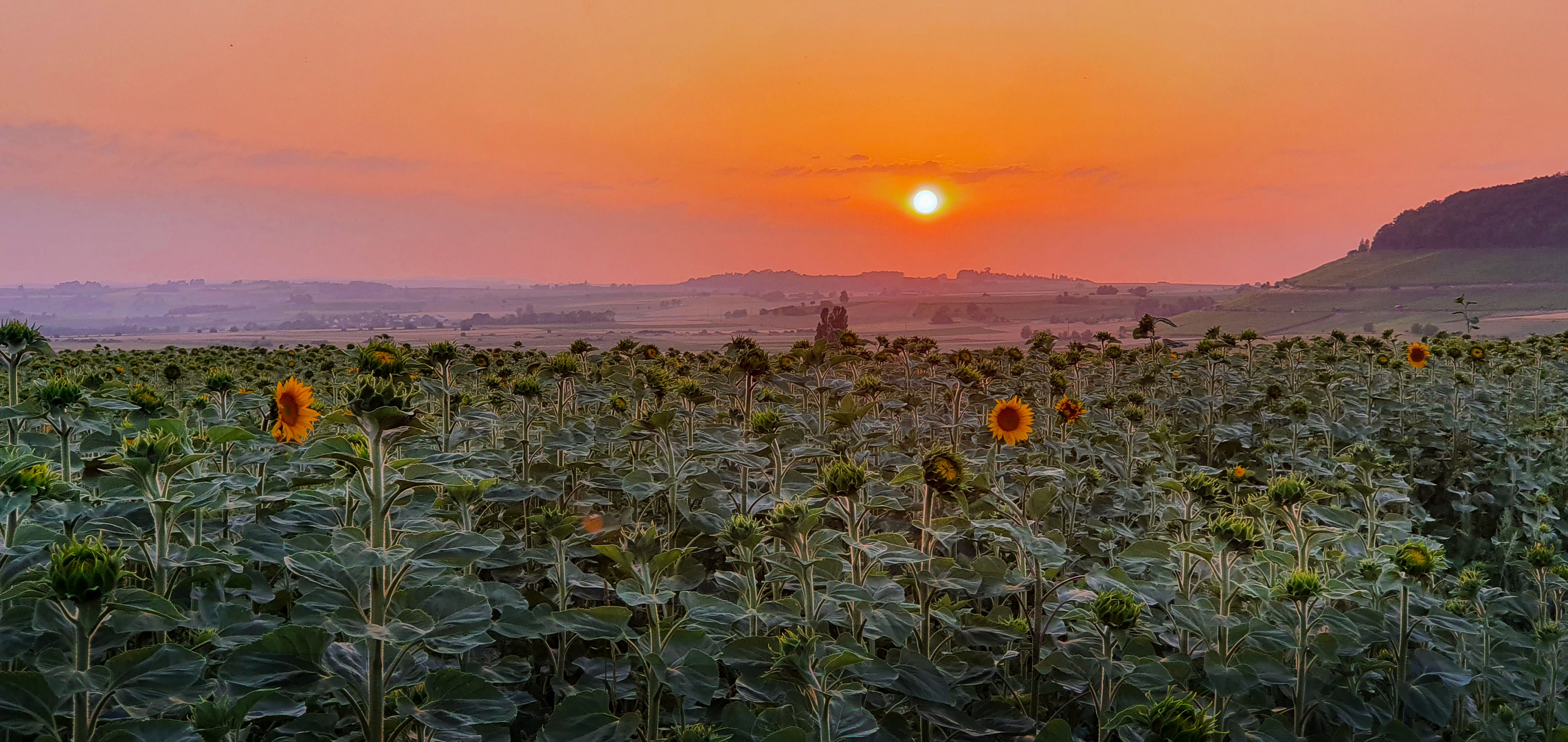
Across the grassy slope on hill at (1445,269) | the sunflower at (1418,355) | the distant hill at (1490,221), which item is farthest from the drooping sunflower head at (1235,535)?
the distant hill at (1490,221)

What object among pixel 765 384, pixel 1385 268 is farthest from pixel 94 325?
pixel 1385 268

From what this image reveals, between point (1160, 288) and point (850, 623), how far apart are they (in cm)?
20811

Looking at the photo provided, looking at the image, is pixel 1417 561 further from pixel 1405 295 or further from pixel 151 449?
pixel 1405 295

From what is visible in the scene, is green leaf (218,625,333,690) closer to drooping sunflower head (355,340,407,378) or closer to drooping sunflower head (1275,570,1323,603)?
drooping sunflower head (355,340,407,378)

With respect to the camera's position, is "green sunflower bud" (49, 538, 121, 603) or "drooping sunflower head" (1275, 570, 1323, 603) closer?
"green sunflower bud" (49, 538, 121, 603)

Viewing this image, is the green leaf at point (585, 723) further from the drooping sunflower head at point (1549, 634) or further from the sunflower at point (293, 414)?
the drooping sunflower head at point (1549, 634)

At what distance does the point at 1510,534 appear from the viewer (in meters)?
7.09

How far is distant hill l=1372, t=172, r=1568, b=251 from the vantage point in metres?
146

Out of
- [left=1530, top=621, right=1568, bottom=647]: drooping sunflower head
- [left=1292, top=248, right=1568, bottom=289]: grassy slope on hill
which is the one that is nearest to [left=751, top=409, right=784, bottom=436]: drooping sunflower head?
[left=1530, top=621, right=1568, bottom=647]: drooping sunflower head

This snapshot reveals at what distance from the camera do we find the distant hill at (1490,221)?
14550 cm

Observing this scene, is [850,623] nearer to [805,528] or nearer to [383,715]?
[805,528]

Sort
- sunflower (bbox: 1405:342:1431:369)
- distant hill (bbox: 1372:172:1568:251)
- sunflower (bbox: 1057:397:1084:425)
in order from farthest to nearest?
distant hill (bbox: 1372:172:1568:251) < sunflower (bbox: 1405:342:1431:369) < sunflower (bbox: 1057:397:1084:425)

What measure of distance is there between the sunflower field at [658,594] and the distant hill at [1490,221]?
190 metres

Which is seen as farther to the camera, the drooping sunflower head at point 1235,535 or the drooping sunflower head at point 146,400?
the drooping sunflower head at point 146,400
